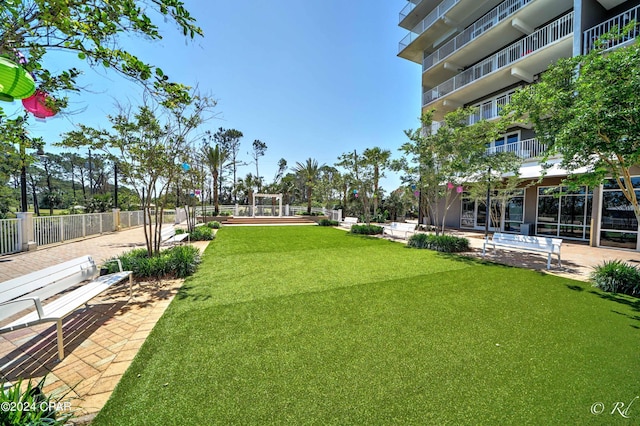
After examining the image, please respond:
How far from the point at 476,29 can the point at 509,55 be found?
10.5ft

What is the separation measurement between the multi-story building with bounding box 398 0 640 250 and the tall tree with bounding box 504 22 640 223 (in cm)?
420

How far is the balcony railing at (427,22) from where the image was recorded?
1756 cm

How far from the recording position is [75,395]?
2309mm

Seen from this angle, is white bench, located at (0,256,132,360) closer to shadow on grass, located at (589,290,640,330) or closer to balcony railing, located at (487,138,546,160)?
shadow on grass, located at (589,290,640,330)

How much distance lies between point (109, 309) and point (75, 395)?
225 cm

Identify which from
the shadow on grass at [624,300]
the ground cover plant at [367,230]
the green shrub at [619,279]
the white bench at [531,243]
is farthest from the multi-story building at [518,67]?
the ground cover plant at [367,230]

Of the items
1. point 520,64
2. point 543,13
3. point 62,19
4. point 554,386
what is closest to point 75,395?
point 62,19

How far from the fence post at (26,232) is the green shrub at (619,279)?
52.9 ft

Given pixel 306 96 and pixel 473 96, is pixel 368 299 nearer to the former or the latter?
pixel 306 96

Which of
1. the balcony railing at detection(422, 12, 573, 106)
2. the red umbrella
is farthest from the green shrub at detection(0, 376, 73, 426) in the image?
the balcony railing at detection(422, 12, 573, 106)

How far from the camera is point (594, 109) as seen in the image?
4691 millimetres

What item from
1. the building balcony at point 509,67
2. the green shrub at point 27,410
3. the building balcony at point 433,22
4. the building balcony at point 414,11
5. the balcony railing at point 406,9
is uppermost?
the balcony railing at point 406,9

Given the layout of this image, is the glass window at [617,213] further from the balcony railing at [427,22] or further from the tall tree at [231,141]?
the tall tree at [231,141]

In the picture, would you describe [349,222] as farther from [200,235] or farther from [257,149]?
A: [257,149]
